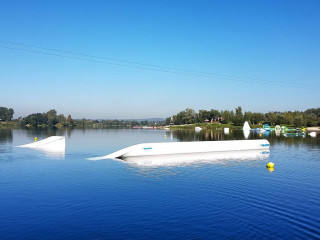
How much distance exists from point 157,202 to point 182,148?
132ft

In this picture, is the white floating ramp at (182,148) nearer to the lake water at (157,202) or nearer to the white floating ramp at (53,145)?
the lake water at (157,202)

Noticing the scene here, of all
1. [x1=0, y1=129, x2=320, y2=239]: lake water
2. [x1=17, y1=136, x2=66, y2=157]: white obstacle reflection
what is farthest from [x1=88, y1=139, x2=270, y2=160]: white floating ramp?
[x1=17, y1=136, x2=66, y2=157]: white obstacle reflection

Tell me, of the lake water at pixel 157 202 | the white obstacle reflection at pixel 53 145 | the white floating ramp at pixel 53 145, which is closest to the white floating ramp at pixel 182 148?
the lake water at pixel 157 202

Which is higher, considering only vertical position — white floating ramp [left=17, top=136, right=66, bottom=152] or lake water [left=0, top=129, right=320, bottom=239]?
white floating ramp [left=17, top=136, right=66, bottom=152]

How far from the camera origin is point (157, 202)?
2756 centimetres

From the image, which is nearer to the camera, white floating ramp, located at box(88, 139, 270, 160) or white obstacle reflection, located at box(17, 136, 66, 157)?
white floating ramp, located at box(88, 139, 270, 160)

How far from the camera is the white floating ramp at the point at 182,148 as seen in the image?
199ft

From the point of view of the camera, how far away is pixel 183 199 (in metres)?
28.8

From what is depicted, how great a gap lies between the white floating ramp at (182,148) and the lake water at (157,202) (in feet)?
42.5

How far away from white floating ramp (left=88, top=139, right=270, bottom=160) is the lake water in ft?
42.5

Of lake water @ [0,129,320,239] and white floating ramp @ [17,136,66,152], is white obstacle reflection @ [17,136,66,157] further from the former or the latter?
lake water @ [0,129,320,239]

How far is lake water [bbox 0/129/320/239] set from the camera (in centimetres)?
2047

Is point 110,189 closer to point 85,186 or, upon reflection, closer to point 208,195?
point 85,186

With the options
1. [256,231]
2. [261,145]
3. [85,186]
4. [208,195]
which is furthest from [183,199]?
[261,145]
